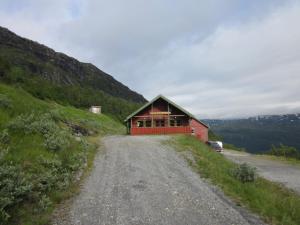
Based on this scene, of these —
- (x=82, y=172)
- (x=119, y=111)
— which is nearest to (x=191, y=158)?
(x=82, y=172)

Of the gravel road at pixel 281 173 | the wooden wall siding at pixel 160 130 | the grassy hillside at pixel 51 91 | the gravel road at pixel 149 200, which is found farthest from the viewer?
the grassy hillside at pixel 51 91

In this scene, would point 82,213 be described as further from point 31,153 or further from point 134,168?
point 134,168

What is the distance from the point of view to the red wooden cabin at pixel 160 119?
150 feet

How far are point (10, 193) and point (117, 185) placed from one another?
514 centimetres

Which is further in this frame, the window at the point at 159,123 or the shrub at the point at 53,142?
the window at the point at 159,123

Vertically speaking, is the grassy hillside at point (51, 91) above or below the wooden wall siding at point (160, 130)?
above

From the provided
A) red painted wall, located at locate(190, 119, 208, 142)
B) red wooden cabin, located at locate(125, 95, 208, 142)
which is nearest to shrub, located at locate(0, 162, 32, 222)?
red wooden cabin, located at locate(125, 95, 208, 142)

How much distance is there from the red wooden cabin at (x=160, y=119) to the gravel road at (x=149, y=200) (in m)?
27.7

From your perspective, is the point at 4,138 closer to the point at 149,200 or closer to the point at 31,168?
the point at 31,168

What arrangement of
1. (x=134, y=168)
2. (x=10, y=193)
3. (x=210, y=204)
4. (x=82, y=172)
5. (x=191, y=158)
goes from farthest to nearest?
(x=191, y=158), (x=134, y=168), (x=82, y=172), (x=210, y=204), (x=10, y=193)

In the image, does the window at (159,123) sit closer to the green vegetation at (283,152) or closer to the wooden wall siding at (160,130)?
the wooden wall siding at (160,130)

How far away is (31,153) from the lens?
13430mm

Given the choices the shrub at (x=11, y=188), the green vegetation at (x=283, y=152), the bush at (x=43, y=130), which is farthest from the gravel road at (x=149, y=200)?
the green vegetation at (x=283, y=152)

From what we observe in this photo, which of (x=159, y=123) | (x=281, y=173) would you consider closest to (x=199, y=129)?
(x=159, y=123)
